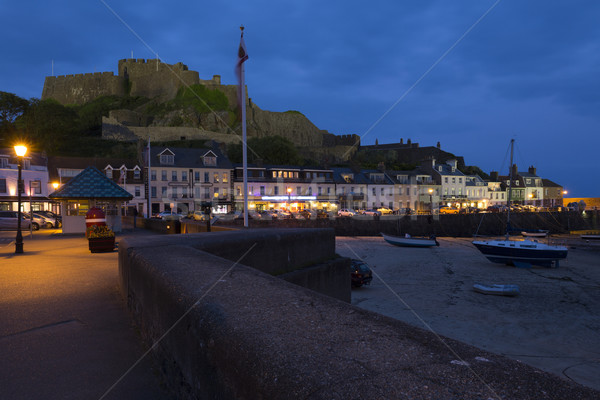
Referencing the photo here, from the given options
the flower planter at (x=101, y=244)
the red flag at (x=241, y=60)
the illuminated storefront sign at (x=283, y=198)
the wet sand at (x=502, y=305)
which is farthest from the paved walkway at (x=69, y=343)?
the illuminated storefront sign at (x=283, y=198)

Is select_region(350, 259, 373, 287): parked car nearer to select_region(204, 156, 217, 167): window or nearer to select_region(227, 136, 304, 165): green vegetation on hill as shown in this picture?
select_region(204, 156, 217, 167): window

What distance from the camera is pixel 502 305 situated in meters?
19.0

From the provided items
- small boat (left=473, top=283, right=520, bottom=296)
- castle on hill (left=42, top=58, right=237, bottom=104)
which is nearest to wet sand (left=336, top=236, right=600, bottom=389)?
small boat (left=473, top=283, right=520, bottom=296)

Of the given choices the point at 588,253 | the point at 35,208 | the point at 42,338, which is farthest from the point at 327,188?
the point at 42,338

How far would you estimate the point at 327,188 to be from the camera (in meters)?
69.2

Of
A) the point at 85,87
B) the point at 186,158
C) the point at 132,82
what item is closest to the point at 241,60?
the point at 186,158

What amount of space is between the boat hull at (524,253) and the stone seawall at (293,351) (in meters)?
31.5

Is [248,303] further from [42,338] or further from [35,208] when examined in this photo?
[35,208]

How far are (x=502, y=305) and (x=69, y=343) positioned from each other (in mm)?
19734

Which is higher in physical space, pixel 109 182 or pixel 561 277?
pixel 109 182

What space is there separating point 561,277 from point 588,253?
18281 millimetres

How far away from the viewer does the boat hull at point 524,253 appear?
1183 inches

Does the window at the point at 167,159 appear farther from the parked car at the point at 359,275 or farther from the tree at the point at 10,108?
the parked car at the point at 359,275

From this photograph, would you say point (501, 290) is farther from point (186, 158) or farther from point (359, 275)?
point (186, 158)
